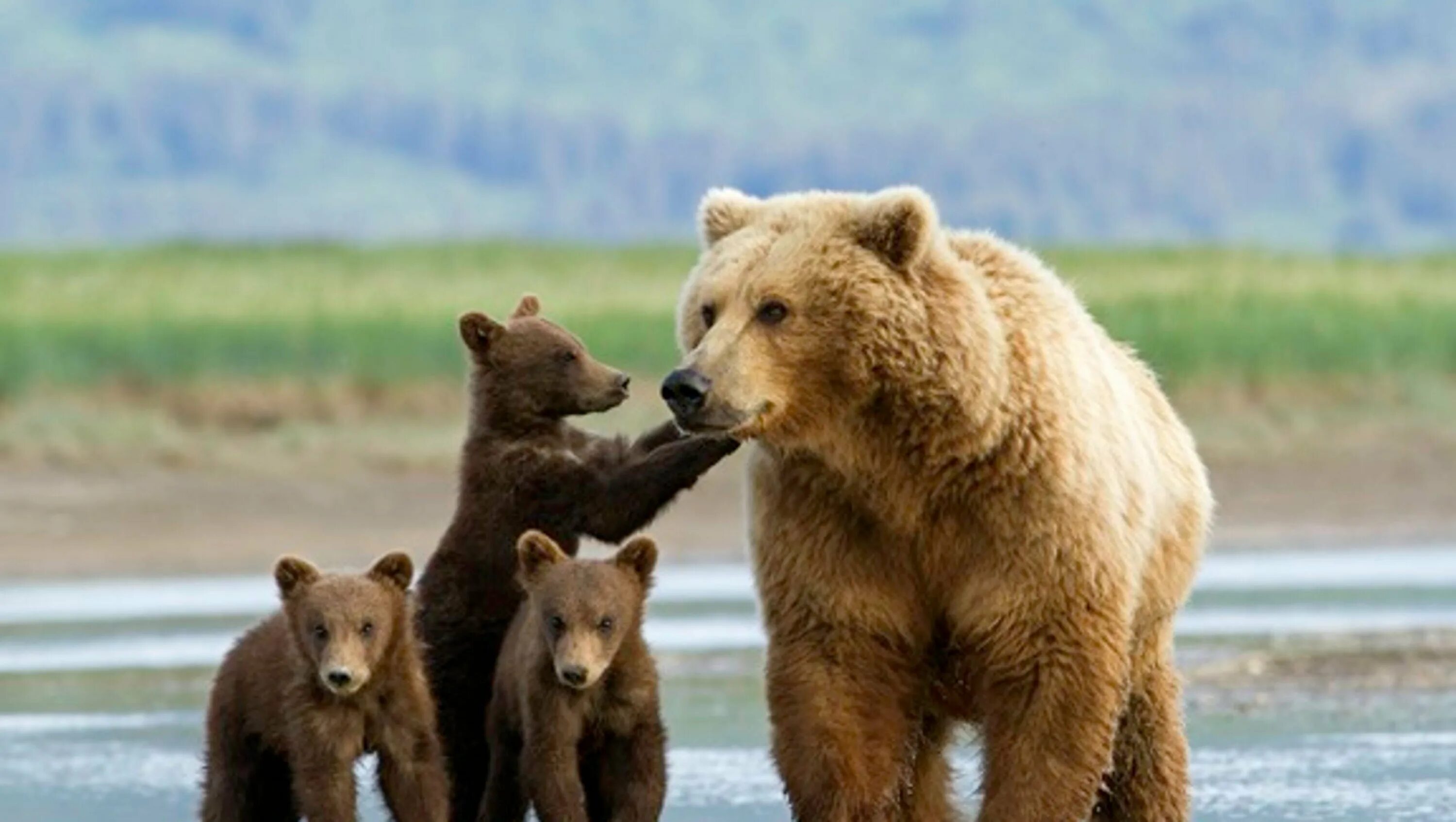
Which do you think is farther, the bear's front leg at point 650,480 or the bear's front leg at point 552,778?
the bear's front leg at point 650,480

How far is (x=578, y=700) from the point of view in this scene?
338 inches

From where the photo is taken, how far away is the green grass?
2505cm

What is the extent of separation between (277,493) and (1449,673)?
10767 millimetres

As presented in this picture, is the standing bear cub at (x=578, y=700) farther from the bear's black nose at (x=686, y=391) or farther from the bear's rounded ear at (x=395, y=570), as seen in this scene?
the bear's black nose at (x=686, y=391)

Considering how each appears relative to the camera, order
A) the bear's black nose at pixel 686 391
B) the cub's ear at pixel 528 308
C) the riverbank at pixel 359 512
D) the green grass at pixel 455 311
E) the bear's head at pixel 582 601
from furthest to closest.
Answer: the green grass at pixel 455 311
the riverbank at pixel 359 512
the cub's ear at pixel 528 308
the bear's head at pixel 582 601
the bear's black nose at pixel 686 391

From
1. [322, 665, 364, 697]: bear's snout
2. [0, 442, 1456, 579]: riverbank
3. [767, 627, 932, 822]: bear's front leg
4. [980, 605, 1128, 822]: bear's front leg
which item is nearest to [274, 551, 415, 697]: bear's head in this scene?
[322, 665, 364, 697]: bear's snout

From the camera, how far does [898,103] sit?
118000 mm

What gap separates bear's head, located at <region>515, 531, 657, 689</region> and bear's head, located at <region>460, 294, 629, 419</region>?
41cm

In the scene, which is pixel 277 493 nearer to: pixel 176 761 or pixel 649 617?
pixel 649 617

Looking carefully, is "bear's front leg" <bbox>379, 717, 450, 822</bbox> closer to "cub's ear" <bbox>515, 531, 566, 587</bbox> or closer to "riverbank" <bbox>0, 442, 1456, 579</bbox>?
"cub's ear" <bbox>515, 531, 566, 587</bbox>

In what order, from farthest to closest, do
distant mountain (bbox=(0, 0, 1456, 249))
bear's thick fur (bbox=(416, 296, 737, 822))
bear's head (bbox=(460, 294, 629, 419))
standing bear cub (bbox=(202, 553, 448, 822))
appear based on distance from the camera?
1. distant mountain (bbox=(0, 0, 1456, 249))
2. bear's head (bbox=(460, 294, 629, 419))
3. bear's thick fur (bbox=(416, 296, 737, 822))
4. standing bear cub (bbox=(202, 553, 448, 822))

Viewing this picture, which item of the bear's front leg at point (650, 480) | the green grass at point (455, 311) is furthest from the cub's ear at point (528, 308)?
the green grass at point (455, 311)

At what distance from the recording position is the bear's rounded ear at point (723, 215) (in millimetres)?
8234

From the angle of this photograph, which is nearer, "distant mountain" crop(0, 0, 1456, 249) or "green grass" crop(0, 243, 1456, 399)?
"green grass" crop(0, 243, 1456, 399)
